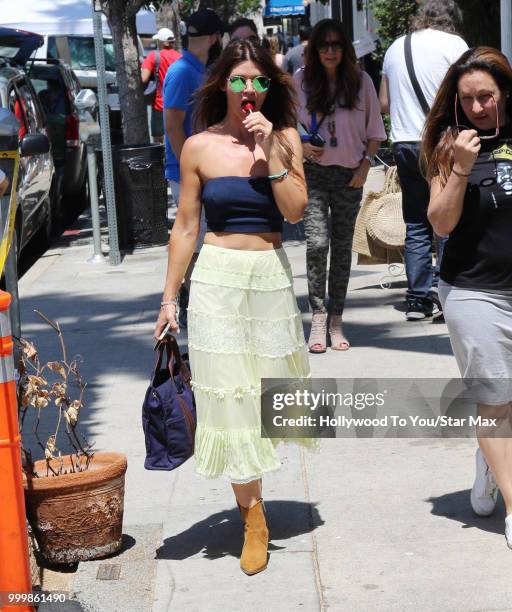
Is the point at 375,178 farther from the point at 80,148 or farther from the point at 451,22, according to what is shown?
the point at 451,22

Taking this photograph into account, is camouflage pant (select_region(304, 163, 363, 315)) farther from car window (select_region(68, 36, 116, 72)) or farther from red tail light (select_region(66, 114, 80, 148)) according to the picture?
car window (select_region(68, 36, 116, 72))

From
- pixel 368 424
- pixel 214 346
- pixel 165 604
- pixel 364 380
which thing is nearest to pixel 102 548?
pixel 165 604

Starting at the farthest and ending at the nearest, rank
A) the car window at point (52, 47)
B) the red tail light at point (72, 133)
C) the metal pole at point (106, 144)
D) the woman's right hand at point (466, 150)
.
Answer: the car window at point (52, 47) → the red tail light at point (72, 133) → the metal pole at point (106, 144) → the woman's right hand at point (466, 150)

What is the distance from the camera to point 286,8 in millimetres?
33156

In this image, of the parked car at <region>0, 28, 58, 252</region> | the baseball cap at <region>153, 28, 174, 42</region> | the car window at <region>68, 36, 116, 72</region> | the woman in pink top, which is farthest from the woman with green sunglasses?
the car window at <region>68, 36, 116, 72</region>

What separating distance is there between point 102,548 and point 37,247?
29.4 feet

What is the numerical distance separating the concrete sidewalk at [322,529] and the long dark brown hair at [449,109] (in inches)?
54.0

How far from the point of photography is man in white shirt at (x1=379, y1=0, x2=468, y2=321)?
7.70 m

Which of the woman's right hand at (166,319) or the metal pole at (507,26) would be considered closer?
the woman's right hand at (166,319)

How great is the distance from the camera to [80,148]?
15461 mm

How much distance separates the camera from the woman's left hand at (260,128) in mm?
4250

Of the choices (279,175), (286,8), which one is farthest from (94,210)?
(286,8)

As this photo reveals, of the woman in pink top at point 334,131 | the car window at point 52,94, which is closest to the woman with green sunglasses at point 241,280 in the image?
the woman in pink top at point 334,131

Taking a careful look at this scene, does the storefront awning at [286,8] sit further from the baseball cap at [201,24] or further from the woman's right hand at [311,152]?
the woman's right hand at [311,152]
